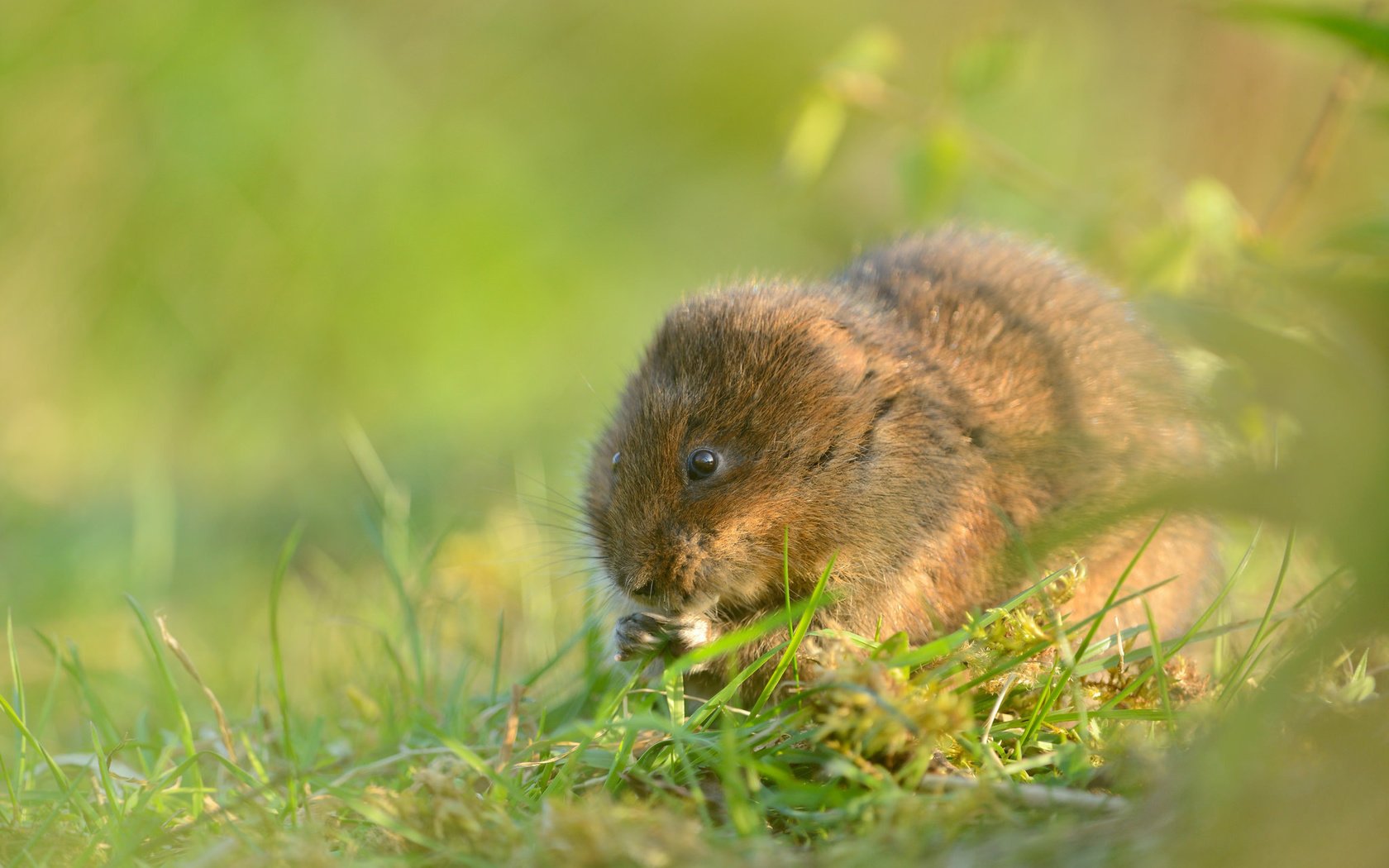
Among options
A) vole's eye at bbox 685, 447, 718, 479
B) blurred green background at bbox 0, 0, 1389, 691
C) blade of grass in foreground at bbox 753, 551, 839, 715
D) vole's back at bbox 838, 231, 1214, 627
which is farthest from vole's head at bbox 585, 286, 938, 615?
blurred green background at bbox 0, 0, 1389, 691

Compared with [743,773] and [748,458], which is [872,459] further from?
[743,773]

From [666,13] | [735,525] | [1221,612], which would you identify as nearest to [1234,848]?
[735,525]

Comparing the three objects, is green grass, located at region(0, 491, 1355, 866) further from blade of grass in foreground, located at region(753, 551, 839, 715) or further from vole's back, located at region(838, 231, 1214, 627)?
vole's back, located at region(838, 231, 1214, 627)

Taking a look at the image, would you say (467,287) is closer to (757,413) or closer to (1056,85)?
(1056,85)

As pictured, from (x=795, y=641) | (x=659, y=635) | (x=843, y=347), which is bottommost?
(x=659, y=635)

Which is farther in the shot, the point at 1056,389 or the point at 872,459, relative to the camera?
the point at 1056,389

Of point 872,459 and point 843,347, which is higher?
point 843,347

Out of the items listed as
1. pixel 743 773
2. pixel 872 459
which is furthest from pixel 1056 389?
pixel 743 773
